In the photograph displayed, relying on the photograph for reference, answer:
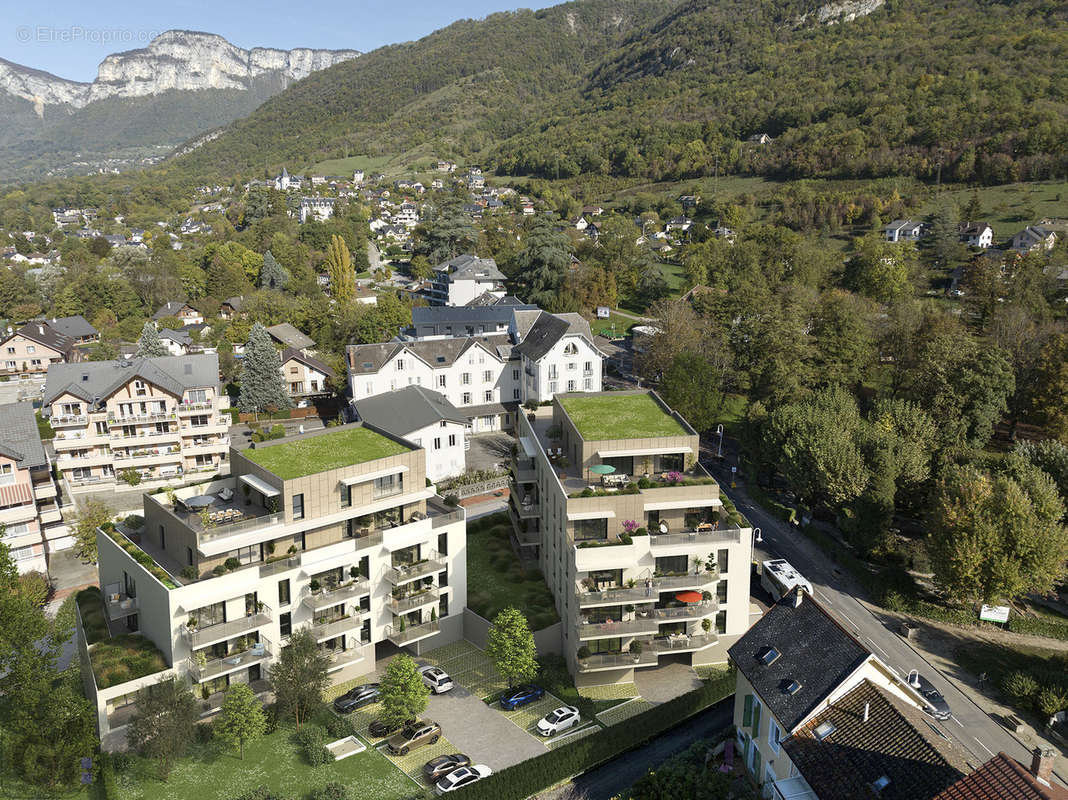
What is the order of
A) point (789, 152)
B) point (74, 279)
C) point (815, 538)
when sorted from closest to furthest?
point (815, 538) → point (74, 279) → point (789, 152)

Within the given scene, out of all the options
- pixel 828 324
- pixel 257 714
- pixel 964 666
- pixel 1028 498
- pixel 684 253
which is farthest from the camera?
pixel 684 253

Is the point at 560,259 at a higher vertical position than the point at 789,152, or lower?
lower

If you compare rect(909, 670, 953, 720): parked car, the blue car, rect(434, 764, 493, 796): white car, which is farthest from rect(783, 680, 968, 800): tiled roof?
the blue car

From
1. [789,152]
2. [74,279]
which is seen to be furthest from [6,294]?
[789,152]

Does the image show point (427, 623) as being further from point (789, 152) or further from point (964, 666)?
point (789, 152)

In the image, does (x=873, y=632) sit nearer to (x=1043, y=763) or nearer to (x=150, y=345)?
(x=1043, y=763)

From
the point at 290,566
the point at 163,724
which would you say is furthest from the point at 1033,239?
the point at 163,724

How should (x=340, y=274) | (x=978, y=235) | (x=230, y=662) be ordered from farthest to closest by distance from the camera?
(x=340, y=274), (x=978, y=235), (x=230, y=662)
